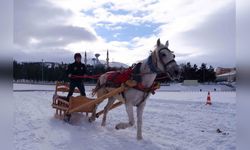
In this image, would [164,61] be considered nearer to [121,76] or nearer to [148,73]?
[148,73]

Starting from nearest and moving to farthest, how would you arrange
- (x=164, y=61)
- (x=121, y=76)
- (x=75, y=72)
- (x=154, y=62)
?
(x=164, y=61) < (x=154, y=62) < (x=121, y=76) < (x=75, y=72)

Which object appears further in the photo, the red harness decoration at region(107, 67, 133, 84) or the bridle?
the red harness decoration at region(107, 67, 133, 84)

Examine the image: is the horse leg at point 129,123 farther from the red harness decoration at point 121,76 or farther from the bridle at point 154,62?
the bridle at point 154,62

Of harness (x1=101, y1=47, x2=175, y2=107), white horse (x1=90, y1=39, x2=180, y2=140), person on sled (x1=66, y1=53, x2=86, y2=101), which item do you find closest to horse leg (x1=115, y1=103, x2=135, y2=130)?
white horse (x1=90, y1=39, x2=180, y2=140)

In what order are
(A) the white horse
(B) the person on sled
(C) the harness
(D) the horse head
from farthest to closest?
(B) the person on sled → (C) the harness → (A) the white horse → (D) the horse head

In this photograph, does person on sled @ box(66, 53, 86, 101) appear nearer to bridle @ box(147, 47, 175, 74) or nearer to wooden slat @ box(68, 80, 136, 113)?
wooden slat @ box(68, 80, 136, 113)

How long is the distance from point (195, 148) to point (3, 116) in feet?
17.1

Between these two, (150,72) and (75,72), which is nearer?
(150,72)

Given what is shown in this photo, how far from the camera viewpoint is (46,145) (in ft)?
18.6

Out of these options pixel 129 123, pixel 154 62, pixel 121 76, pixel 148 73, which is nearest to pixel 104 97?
pixel 121 76

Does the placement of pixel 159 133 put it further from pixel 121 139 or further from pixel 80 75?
pixel 80 75

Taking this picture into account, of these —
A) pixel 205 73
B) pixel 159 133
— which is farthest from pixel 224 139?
pixel 205 73

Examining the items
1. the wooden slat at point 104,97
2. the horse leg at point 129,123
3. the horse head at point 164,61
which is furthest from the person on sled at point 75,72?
the horse head at point 164,61

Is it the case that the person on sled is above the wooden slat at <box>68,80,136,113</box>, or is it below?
above
